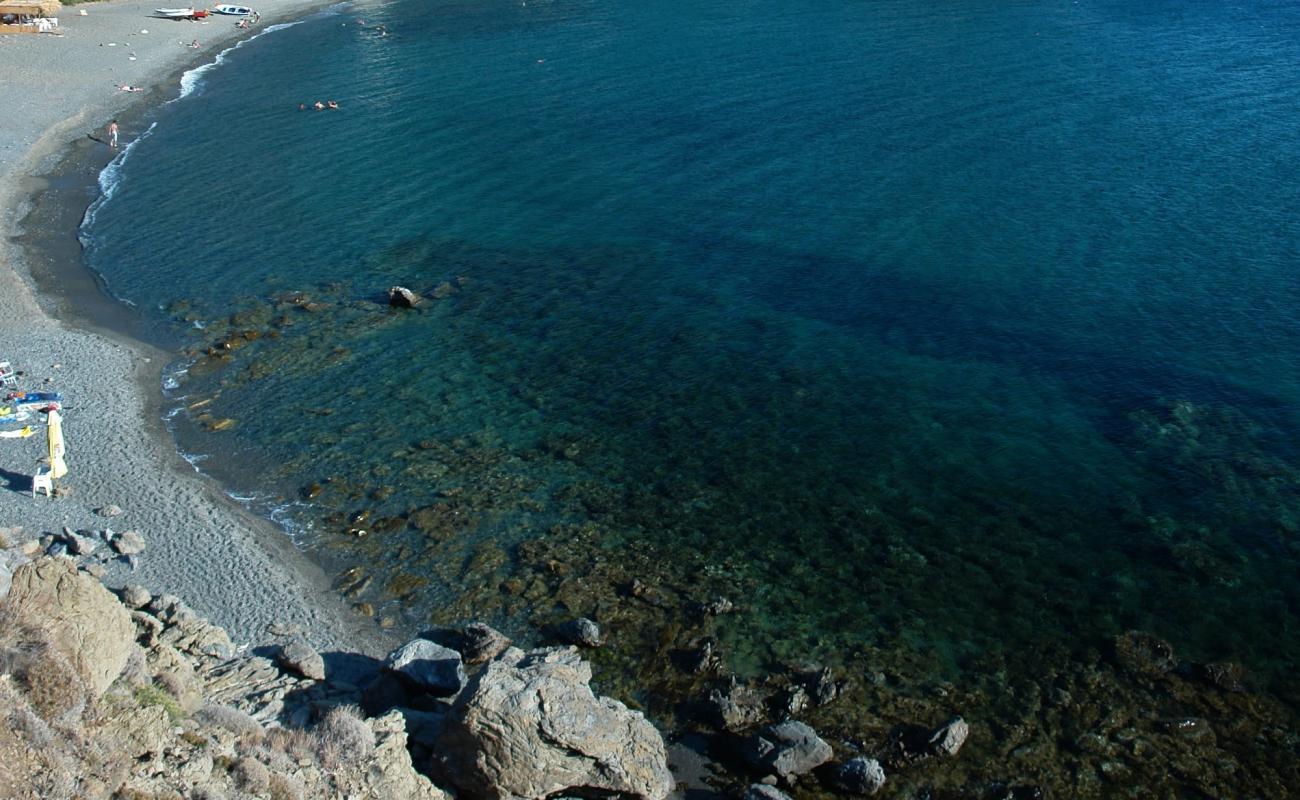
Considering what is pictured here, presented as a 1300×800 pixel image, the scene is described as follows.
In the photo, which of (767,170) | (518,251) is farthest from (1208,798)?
(767,170)

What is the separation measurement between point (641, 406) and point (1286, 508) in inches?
866

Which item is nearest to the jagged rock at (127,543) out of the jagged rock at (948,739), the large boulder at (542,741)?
the large boulder at (542,741)

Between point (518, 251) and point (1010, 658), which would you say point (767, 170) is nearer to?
point (518, 251)

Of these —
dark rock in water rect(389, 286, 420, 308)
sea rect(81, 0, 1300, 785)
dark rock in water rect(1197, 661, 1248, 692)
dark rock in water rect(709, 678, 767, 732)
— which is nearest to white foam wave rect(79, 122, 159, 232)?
sea rect(81, 0, 1300, 785)

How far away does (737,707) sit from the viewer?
26719 millimetres

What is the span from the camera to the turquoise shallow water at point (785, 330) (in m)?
32.6

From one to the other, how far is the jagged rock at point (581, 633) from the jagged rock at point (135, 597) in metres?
10.7

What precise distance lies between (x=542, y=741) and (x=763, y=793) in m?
5.22

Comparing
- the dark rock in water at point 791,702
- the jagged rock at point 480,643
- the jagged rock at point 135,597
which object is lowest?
the dark rock in water at point 791,702

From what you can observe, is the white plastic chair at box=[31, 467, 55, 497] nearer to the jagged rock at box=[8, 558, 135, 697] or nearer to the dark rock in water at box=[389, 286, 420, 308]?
the jagged rock at box=[8, 558, 135, 697]

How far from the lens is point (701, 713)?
26.9 m

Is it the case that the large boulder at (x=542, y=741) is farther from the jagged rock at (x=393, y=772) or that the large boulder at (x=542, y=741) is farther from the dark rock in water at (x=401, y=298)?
the dark rock in water at (x=401, y=298)

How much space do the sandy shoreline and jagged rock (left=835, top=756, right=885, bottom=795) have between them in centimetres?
1272

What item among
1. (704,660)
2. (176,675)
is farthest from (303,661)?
(704,660)
